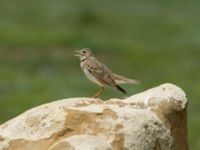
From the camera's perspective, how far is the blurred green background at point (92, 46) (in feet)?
103

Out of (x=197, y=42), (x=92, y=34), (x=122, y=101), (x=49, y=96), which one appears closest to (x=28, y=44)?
(x=92, y=34)

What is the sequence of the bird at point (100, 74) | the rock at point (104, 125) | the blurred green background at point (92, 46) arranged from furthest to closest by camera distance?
the blurred green background at point (92, 46)
the bird at point (100, 74)
the rock at point (104, 125)

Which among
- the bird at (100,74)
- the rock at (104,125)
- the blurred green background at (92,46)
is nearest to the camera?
the rock at (104,125)

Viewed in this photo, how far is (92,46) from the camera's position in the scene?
39.8m

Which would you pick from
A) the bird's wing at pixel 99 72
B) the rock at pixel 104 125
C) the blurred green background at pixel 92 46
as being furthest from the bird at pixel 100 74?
the blurred green background at pixel 92 46

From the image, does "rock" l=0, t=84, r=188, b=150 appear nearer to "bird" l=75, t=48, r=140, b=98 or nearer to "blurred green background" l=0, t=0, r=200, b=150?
"bird" l=75, t=48, r=140, b=98

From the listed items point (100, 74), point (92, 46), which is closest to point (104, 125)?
point (100, 74)

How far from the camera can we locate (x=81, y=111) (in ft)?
46.0

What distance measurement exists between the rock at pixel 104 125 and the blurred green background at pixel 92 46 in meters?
9.44

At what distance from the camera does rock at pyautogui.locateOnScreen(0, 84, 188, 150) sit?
13.6 m

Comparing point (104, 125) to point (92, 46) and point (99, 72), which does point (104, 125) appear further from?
point (92, 46)

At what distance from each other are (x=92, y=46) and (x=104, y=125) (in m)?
26.0

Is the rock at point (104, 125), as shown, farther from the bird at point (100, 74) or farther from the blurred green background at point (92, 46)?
the blurred green background at point (92, 46)

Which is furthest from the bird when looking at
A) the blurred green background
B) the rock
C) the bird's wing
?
the blurred green background
